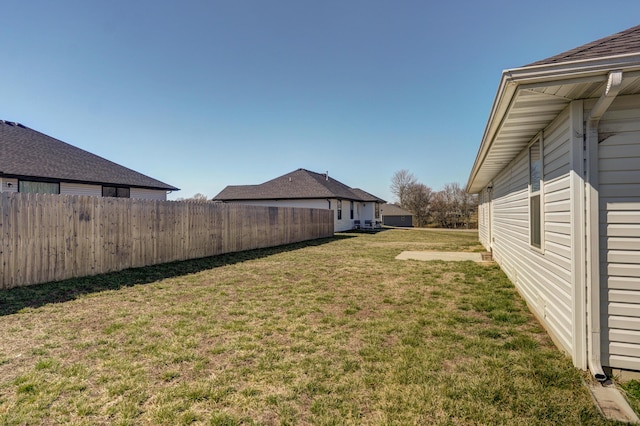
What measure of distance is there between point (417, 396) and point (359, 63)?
1378 cm

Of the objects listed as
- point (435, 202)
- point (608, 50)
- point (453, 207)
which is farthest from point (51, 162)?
point (435, 202)

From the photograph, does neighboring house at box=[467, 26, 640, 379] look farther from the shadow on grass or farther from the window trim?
the shadow on grass

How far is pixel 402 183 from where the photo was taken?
50.2 m

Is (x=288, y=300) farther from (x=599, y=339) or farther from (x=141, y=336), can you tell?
(x=599, y=339)

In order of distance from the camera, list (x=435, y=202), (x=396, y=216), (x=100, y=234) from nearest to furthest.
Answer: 1. (x=100, y=234)
2. (x=435, y=202)
3. (x=396, y=216)

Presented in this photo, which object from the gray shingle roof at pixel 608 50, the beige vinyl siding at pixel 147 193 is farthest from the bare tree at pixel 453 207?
the gray shingle roof at pixel 608 50

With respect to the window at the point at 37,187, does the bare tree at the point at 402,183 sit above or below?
above

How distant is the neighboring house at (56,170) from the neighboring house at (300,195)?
33.1 ft

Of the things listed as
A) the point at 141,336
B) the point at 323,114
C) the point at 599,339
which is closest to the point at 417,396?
the point at 599,339

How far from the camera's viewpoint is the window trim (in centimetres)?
401

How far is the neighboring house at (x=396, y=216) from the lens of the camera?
4484 centimetres

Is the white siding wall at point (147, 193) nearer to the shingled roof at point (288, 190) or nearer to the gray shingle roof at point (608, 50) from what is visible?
the shingled roof at point (288, 190)

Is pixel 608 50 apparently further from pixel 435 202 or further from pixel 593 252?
pixel 435 202

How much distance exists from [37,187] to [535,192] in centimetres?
1625
